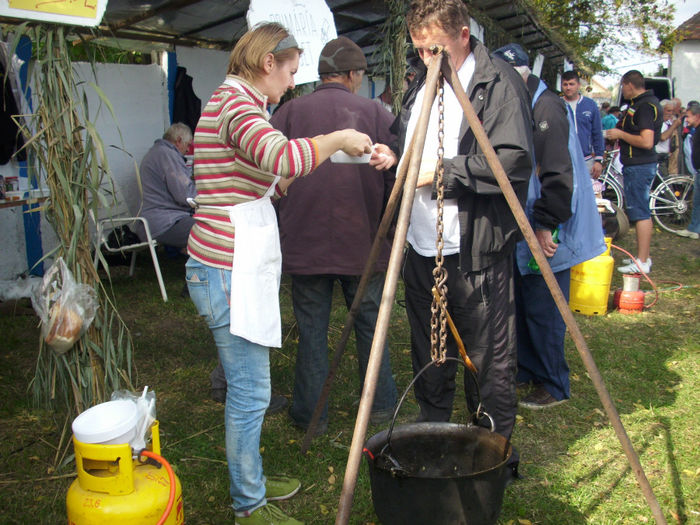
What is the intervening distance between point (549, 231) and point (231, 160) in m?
1.95

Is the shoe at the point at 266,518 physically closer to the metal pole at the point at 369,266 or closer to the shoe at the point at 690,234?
the metal pole at the point at 369,266

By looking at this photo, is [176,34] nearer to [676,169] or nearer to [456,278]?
[456,278]

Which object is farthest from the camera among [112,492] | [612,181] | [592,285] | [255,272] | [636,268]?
[612,181]

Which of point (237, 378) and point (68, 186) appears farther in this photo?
point (68, 186)

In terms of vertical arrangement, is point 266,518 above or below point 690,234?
below

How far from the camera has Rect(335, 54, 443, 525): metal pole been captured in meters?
1.71

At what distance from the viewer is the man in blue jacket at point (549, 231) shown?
3156 millimetres

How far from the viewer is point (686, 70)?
19.6 m

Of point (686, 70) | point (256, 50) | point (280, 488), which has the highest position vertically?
point (686, 70)

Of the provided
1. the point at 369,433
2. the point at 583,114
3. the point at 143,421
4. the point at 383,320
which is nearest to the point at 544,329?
the point at 369,433

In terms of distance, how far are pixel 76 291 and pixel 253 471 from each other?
1.13 meters

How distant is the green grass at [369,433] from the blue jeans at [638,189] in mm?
1680

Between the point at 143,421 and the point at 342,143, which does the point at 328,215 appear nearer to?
the point at 342,143

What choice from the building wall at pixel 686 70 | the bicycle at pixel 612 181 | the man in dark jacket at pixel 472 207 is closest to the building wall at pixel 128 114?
the man in dark jacket at pixel 472 207
